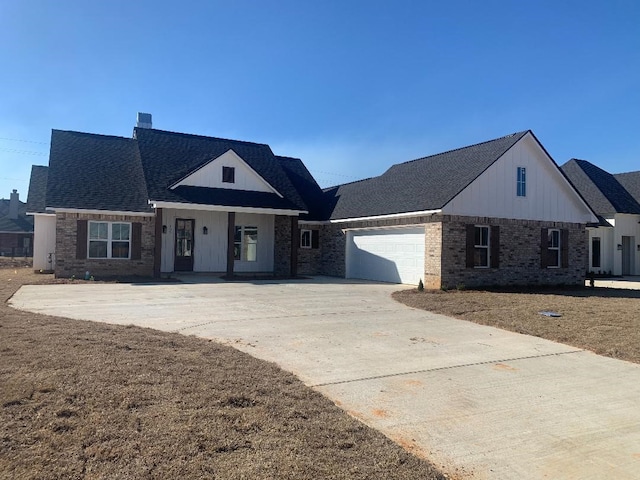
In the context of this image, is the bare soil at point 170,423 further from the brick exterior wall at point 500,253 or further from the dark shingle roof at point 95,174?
the dark shingle roof at point 95,174

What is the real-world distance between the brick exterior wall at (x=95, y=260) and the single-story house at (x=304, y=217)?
0.14 feet

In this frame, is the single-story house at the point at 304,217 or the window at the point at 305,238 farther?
the window at the point at 305,238

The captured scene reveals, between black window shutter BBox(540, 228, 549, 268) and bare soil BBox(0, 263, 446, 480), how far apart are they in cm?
1637

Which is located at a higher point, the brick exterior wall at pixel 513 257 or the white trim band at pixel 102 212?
the white trim band at pixel 102 212

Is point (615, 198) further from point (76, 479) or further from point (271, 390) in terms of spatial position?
point (76, 479)

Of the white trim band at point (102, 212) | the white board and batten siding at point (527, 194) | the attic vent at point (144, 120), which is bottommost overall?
the white trim band at point (102, 212)

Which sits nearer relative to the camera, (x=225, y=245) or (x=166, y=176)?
(x=166, y=176)

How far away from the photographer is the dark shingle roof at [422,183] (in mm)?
18156

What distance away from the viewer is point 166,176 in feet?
68.6

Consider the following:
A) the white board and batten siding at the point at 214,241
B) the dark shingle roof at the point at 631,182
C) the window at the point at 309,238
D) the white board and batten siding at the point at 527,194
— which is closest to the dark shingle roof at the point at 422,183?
the white board and batten siding at the point at 527,194

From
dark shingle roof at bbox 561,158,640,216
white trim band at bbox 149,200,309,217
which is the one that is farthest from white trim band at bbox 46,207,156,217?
dark shingle roof at bbox 561,158,640,216

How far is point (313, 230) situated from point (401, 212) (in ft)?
23.5

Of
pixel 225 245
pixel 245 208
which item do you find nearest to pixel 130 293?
pixel 245 208

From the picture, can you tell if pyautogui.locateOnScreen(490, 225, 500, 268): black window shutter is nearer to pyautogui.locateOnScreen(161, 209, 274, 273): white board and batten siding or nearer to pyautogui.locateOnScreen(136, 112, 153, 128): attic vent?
pyautogui.locateOnScreen(161, 209, 274, 273): white board and batten siding
